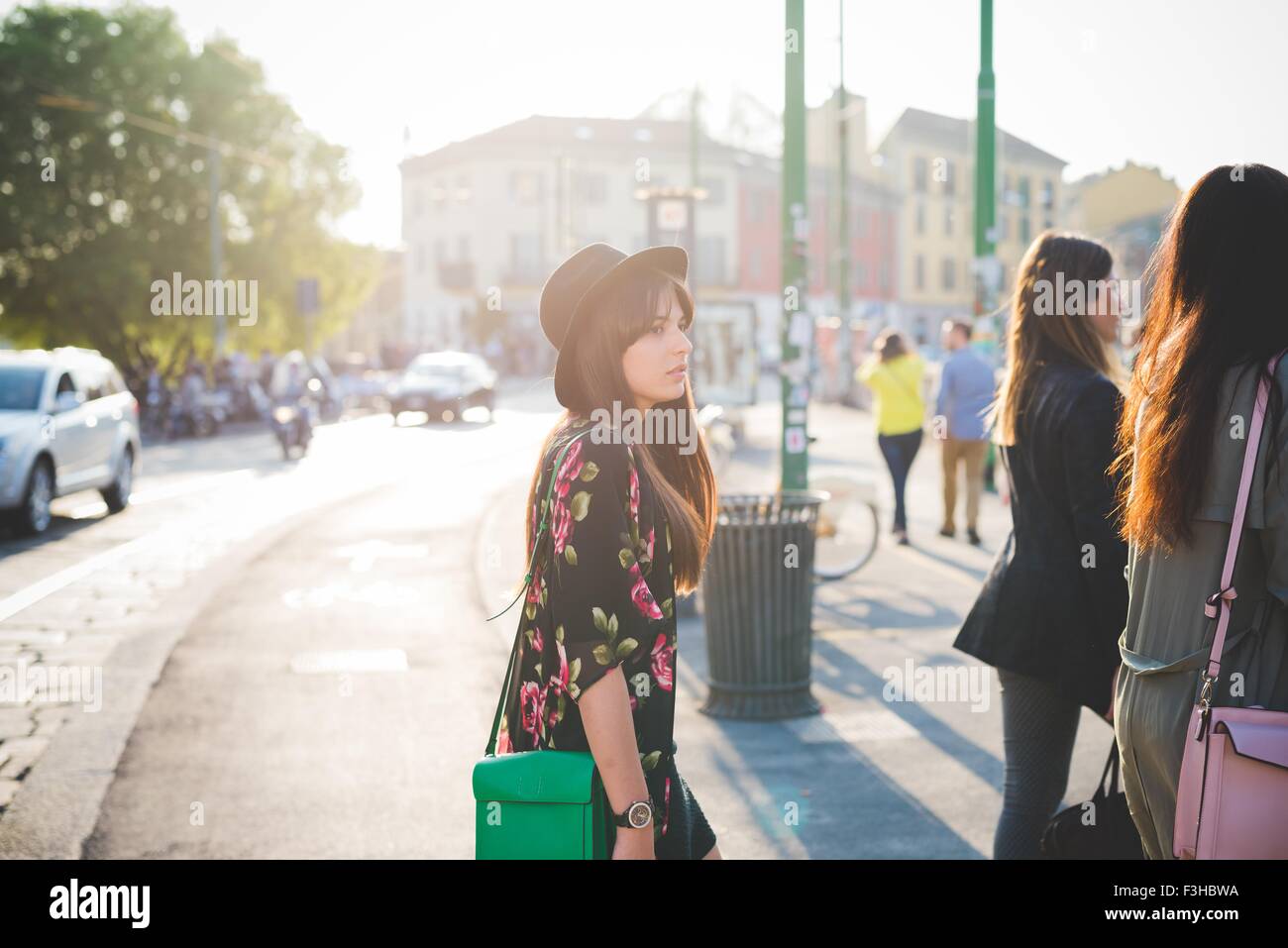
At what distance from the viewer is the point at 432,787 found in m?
5.57

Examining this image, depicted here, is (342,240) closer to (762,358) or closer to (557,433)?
(762,358)

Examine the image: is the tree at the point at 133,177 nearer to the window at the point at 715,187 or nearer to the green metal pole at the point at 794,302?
the window at the point at 715,187

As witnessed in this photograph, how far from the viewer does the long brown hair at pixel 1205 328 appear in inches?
91.5

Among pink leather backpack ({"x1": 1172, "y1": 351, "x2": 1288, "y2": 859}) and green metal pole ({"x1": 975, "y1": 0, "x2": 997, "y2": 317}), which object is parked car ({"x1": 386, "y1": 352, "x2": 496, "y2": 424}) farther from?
pink leather backpack ({"x1": 1172, "y1": 351, "x2": 1288, "y2": 859})

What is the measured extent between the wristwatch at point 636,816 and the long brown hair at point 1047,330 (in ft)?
5.40

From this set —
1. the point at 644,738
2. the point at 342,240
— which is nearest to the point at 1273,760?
the point at 644,738

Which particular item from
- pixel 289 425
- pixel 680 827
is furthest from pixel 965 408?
pixel 289 425

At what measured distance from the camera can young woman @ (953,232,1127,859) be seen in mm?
3377

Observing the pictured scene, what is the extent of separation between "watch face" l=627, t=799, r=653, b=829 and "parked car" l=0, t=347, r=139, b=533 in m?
11.5

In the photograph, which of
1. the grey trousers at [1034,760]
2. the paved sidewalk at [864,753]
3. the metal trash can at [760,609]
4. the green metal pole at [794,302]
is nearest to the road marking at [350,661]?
the paved sidewalk at [864,753]

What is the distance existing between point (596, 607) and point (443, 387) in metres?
30.2

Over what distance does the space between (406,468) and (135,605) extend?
1091 centimetres

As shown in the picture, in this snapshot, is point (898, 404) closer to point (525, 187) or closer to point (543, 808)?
point (543, 808)

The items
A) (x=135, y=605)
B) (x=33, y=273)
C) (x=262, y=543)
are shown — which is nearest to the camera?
(x=135, y=605)
